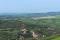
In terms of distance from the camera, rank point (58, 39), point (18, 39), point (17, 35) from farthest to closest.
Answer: point (17, 35)
point (18, 39)
point (58, 39)

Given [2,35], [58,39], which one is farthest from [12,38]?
[58,39]

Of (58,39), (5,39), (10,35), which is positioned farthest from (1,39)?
(58,39)

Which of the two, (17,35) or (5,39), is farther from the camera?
(17,35)

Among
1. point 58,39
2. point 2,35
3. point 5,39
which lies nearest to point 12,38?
point 5,39

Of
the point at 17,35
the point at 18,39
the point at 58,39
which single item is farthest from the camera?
the point at 17,35

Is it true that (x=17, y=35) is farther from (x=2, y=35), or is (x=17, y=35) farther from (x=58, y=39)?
(x=58, y=39)

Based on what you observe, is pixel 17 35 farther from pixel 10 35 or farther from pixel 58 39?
pixel 58 39

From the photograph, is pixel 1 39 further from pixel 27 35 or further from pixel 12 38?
pixel 27 35

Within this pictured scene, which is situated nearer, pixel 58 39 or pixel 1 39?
pixel 58 39
